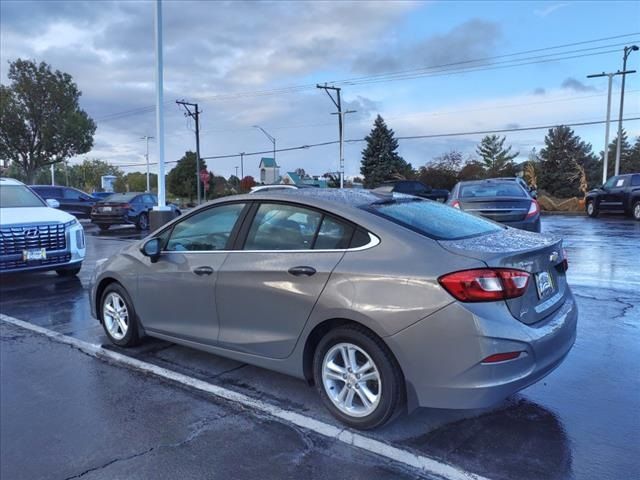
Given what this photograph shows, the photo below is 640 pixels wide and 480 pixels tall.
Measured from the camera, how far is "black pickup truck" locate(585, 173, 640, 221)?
19.8m

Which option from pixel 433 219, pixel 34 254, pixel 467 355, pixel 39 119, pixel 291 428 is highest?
pixel 39 119

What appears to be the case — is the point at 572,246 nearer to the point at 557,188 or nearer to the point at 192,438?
the point at 192,438

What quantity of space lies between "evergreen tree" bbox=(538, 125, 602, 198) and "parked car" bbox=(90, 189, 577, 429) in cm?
5855

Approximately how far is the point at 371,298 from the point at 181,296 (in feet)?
6.31

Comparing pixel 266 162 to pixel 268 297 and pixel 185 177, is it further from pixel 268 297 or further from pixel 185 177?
pixel 268 297

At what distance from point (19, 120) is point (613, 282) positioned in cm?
3715

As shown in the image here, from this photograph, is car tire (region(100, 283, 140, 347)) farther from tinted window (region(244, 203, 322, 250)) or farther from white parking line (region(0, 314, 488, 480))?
tinted window (region(244, 203, 322, 250))

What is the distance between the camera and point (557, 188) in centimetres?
5878

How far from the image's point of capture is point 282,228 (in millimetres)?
3818

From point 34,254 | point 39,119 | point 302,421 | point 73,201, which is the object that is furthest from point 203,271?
point 39,119

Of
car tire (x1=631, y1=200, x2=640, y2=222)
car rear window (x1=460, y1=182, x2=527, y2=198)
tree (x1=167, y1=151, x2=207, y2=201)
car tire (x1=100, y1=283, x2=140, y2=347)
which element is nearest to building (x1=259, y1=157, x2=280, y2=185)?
tree (x1=167, y1=151, x2=207, y2=201)

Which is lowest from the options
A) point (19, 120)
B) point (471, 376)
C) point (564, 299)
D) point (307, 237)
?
point (471, 376)

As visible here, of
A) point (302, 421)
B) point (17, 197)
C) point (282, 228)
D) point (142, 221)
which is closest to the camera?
point (302, 421)

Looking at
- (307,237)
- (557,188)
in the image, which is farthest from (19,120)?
(557,188)
